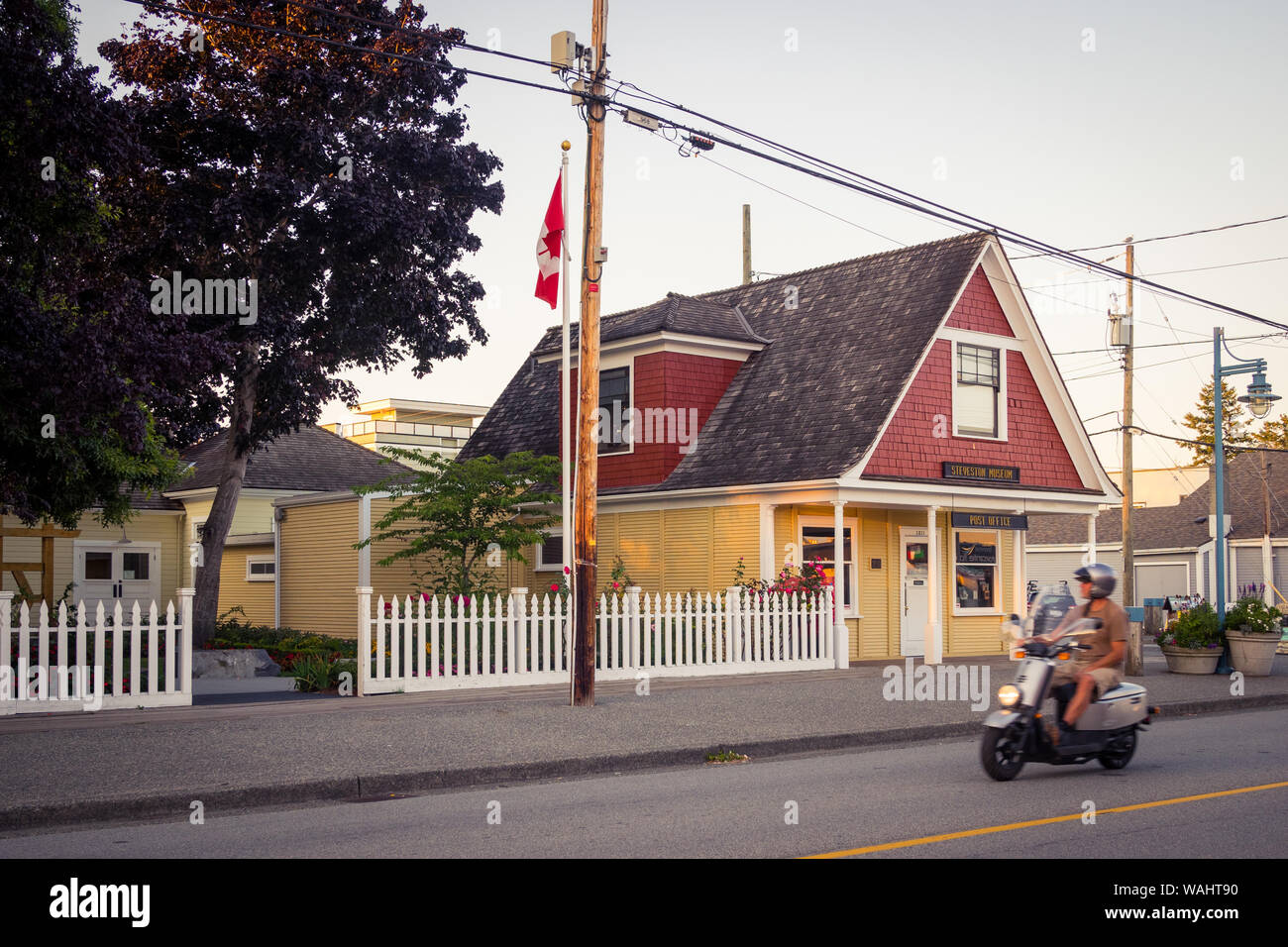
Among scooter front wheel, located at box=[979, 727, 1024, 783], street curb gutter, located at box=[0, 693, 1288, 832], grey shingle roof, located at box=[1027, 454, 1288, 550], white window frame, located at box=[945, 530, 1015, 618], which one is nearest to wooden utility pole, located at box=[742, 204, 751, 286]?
white window frame, located at box=[945, 530, 1015, 618]

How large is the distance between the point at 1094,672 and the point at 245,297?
20.1 m

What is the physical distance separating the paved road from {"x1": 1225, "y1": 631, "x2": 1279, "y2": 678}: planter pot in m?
9.87

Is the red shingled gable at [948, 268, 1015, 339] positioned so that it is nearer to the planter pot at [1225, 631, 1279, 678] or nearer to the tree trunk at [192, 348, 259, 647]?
the planter pot at [1225, 631, 1279, 678]

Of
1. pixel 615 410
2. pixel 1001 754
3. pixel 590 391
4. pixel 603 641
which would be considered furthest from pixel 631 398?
pixel 1001 754

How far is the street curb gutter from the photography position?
952cm

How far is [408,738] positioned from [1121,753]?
6.87 metres

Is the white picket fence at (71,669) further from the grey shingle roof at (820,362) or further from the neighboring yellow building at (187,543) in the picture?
the neighboring yellow building at (187,543)

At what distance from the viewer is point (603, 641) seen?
1927 centimetres

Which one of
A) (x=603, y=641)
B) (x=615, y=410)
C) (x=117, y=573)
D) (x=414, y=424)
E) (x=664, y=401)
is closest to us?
(x=603, y=641)

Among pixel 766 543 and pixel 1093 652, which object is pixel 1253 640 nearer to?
pixel 766 543

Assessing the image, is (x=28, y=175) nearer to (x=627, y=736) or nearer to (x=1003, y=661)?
(x=627, y=736)

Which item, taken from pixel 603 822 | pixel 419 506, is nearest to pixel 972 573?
pixel 419 506

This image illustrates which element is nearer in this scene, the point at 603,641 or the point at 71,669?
the point at 71,669
